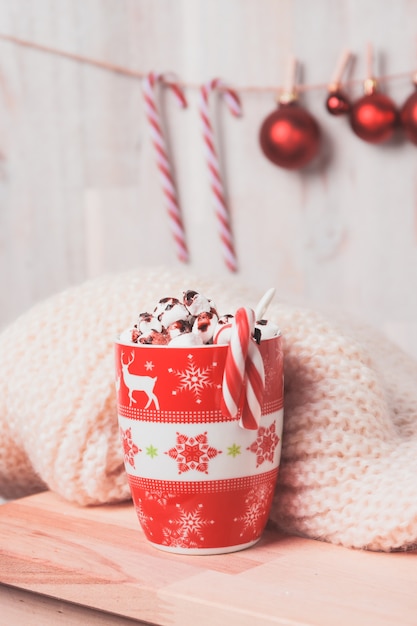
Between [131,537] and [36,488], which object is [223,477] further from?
[36,488]

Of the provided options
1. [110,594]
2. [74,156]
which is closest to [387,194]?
[74,156]

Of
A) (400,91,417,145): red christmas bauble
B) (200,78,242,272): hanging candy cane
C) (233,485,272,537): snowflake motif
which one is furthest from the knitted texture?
(200,78,242,272): hanging candy cane

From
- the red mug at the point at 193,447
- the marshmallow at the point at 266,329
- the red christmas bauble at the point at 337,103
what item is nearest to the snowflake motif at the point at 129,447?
the red mug at the point at 193,447

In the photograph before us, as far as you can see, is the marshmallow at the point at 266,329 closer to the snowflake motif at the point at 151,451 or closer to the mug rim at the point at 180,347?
the mug rim at the point at 180,347

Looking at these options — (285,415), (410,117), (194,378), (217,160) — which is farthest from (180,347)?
(217,160)

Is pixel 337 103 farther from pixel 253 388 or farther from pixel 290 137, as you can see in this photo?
pixel 253 388

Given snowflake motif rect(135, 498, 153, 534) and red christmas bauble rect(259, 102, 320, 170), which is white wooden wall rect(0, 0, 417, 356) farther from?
snowflake motif rect(135, 498, 153, 534)
